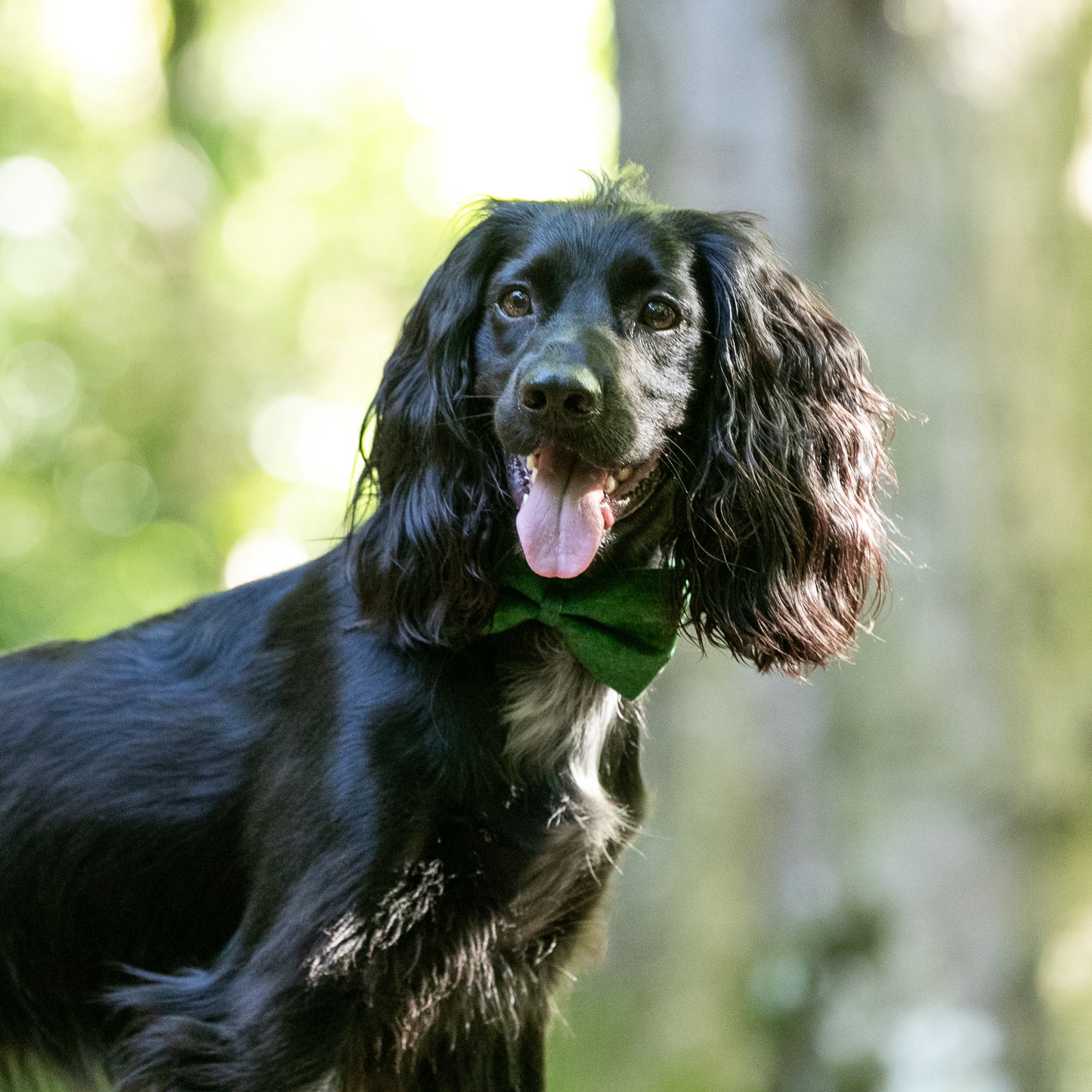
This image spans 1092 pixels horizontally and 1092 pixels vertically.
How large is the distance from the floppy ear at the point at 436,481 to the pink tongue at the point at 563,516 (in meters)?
0.16

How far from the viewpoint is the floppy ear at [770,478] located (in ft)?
9.85

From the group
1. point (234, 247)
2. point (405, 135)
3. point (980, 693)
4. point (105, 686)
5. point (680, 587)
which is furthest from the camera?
point (405, 135)

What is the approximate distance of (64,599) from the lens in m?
15.5

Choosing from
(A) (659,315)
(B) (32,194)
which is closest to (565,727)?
(A) (659,315)

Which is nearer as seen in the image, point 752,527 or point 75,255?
point 752,527

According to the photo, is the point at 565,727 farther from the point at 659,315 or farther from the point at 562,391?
the point at 659,315

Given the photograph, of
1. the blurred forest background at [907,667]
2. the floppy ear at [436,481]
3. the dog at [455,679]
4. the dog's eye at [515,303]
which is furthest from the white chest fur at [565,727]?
the blurred forest background at [907,667]

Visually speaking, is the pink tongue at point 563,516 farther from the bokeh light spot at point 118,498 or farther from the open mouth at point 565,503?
the bokeh light spot at point 118,498

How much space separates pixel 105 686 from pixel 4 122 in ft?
49.2

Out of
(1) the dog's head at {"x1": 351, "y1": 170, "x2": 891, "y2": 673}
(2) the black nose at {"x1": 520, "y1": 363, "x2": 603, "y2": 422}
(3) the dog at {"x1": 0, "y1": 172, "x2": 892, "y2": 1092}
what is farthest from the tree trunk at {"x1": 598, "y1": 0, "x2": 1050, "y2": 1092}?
(2) the black nose at {"x1": 520, "y1": 363, "x2": 603, "y2": 422}

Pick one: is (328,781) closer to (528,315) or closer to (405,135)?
(528,315)

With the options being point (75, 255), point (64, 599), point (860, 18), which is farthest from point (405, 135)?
point (860, 18)

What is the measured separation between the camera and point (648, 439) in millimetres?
2859

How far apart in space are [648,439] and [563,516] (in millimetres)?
241
